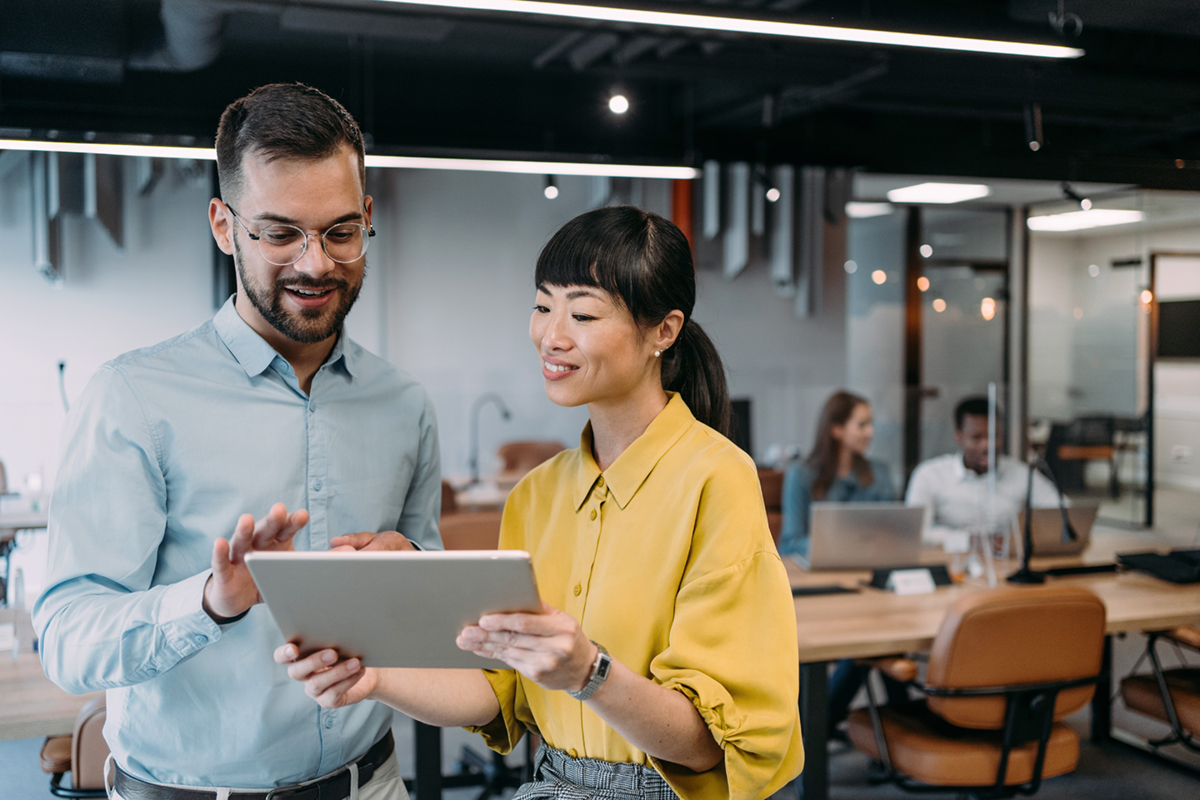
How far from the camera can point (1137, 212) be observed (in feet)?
27.3

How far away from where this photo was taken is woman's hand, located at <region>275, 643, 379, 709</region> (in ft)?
3.73

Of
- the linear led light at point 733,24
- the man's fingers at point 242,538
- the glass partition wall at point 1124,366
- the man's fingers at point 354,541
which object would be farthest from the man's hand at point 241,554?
the glass partition wall at point 1124,366

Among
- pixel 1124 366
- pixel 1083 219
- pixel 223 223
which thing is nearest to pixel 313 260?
pixel 223 223

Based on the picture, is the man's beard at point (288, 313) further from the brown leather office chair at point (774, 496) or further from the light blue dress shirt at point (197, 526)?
the brown leather office chair at point (774, 496)

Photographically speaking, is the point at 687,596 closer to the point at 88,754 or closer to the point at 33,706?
the point at 88,754

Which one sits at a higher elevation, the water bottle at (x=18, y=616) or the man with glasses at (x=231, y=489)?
the man with glasses at (x=231, y=489)

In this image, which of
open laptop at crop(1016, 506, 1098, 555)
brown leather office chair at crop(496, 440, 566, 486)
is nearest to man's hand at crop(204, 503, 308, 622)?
open laptop at crop(1016, 506, 1098, 555)

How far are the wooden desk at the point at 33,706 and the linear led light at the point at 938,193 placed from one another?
8.52m

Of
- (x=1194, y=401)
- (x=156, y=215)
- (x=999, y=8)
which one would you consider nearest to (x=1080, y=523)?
(x=999, y=8)

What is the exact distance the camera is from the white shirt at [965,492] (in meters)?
4.57

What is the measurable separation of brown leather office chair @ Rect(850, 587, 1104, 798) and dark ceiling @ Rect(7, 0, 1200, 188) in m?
2.62

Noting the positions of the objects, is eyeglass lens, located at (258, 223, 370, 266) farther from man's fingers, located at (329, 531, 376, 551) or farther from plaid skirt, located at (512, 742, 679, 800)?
plaid skirt, located at (512, 742, 679, 800)

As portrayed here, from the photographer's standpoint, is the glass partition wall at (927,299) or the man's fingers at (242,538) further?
the glass partition wall at (927,299)

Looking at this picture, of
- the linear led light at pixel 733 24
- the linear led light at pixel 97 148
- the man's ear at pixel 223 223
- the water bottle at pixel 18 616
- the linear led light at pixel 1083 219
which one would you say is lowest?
the water bottle at pixel 18 616
